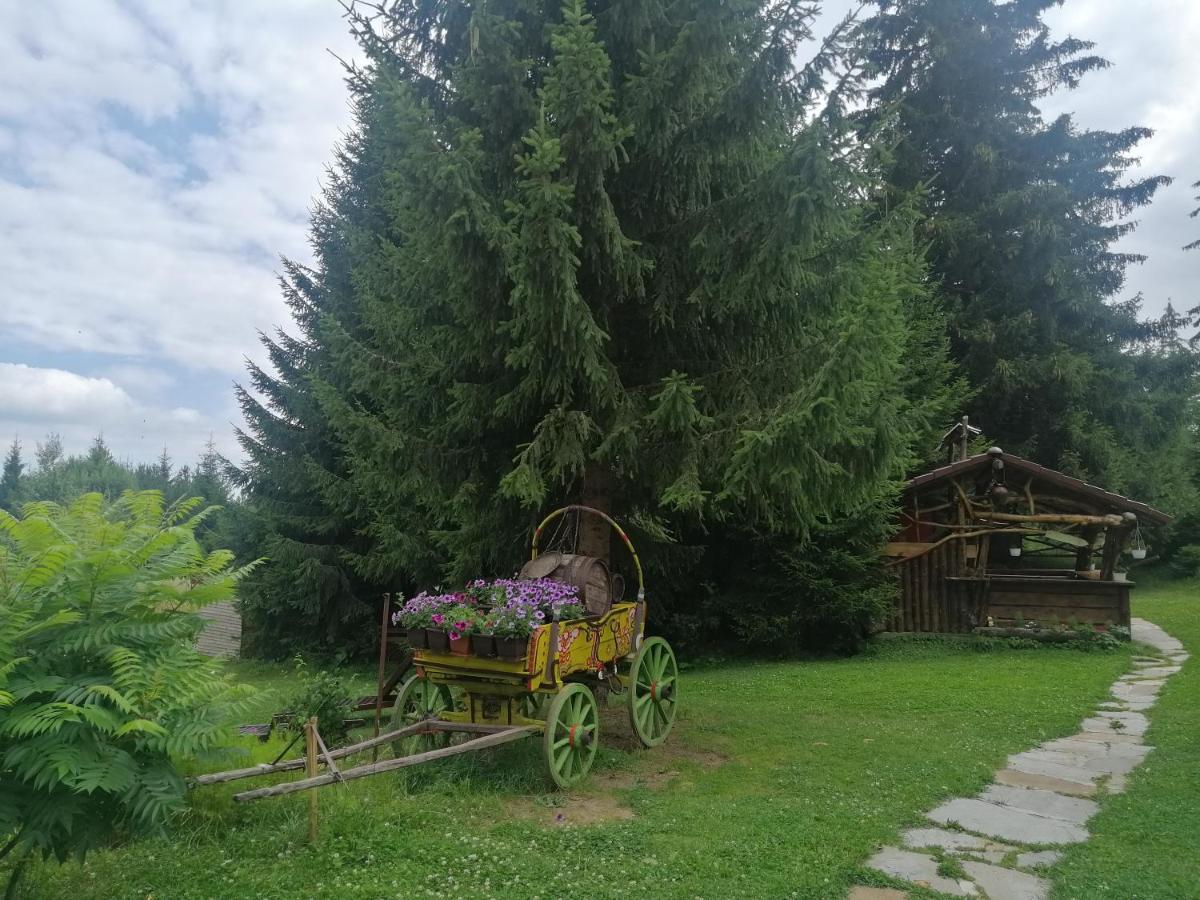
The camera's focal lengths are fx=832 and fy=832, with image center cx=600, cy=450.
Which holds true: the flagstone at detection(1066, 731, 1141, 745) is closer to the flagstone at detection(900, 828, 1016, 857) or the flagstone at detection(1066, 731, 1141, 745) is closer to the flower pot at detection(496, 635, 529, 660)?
the flagstone at detection(900, 828, 1016, 857)

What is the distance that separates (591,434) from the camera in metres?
7.43

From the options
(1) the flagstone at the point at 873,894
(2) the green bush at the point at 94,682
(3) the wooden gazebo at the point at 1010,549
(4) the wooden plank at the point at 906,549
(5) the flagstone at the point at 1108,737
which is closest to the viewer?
(2) the green bush at the point at 94,682

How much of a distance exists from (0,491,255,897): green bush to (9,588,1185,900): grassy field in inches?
33.8

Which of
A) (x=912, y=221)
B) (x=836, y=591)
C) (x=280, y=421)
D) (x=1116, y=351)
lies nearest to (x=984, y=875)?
(x=912, y=221)

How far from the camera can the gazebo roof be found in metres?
14.0

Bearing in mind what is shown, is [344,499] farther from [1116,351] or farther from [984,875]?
[1116,351]

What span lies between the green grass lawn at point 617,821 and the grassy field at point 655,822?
1 cm

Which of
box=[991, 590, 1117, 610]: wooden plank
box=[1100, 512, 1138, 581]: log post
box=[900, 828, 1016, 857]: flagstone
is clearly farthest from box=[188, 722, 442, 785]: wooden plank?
box=[1100, 512, 1138, 581]: log post

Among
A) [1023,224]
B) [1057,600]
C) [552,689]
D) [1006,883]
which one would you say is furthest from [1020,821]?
[1023,224]

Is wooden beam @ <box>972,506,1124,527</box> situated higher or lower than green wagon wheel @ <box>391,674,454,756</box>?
higher

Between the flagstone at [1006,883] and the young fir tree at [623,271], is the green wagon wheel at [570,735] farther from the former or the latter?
the flagstone at [1006,883]

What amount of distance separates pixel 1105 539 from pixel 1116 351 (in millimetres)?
11851

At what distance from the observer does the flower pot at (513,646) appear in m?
5.43

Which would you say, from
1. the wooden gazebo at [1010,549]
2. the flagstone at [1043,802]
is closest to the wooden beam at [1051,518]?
the wooden gazebo at [1010,549]
